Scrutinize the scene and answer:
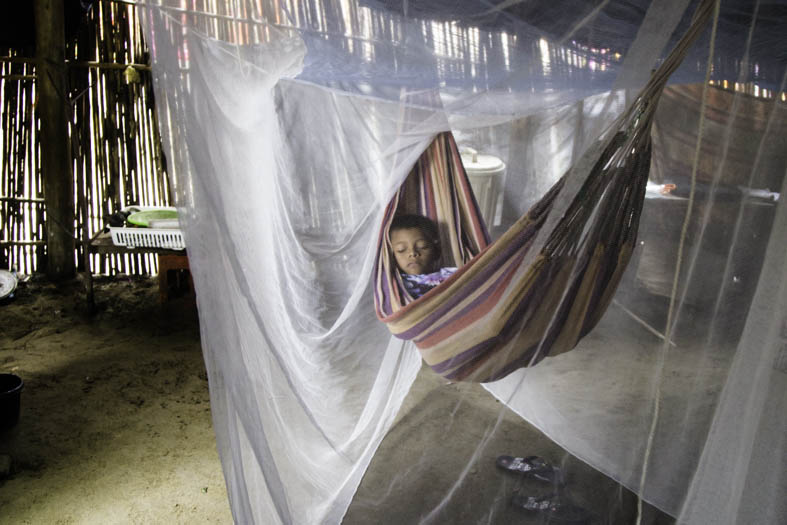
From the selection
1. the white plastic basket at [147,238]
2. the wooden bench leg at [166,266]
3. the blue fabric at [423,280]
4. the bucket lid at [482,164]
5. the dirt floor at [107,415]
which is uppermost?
the bucket lid at [482,164]

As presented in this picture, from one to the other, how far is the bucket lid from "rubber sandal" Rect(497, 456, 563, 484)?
72 centimetres

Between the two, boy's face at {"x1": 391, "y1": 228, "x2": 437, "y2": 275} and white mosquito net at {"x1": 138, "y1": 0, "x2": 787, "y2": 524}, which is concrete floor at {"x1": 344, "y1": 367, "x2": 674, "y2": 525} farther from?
boy's face at {"x1": 391, "y1": 228, "x2": 437, "y2": 275}

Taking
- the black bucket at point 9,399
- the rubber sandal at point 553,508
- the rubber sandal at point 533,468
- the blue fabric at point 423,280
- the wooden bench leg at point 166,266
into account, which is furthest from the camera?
the wooden bench leg at point 166,266

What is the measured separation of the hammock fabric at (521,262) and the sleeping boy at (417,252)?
2 cm

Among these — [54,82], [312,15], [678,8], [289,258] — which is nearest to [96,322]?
[54,82]

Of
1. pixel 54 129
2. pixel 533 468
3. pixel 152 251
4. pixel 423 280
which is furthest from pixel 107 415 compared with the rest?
pixel 54 129

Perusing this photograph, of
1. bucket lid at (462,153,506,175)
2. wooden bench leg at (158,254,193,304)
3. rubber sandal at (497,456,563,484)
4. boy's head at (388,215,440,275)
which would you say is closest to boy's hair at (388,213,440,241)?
boy's head at (388,215,440,275)

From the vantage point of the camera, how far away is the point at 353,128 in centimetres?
169

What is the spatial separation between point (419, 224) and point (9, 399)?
1.53 metres

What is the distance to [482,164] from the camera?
158 cm

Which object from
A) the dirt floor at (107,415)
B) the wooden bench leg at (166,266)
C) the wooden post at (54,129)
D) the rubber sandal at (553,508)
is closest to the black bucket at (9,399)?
the dirt floor at (107,415)

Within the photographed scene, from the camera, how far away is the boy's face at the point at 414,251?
5.57 feet

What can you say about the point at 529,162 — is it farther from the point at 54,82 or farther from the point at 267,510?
the point at 54,82

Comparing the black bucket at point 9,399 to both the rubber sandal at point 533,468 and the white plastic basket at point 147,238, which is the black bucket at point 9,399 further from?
the rubber sandal at point 533,468
